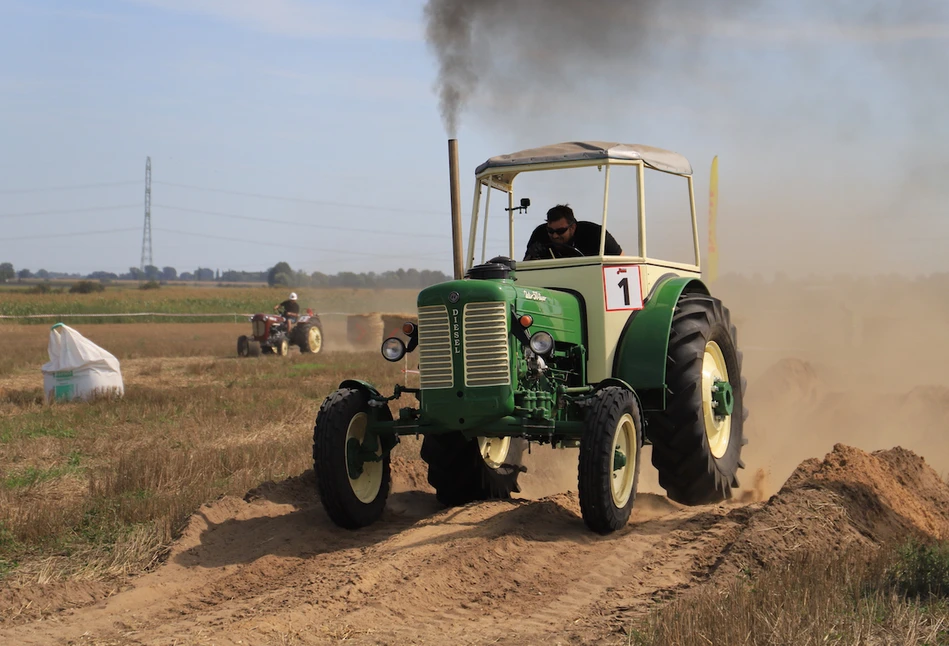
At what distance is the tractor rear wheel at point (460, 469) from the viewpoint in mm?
8047

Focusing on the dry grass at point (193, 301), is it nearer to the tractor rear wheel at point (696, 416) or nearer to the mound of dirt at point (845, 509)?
the tractor rear wheel at point (696, 416)

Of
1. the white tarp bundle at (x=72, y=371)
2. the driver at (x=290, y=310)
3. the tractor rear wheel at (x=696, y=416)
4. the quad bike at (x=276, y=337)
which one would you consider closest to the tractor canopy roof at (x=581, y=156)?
the tractor rear wheel at (x=696, y=416)

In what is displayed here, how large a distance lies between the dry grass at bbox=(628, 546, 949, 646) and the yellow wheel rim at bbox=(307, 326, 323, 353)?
23.8 m

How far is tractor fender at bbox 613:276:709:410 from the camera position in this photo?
7.57 metres

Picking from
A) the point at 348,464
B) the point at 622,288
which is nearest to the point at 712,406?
the point at 622,288

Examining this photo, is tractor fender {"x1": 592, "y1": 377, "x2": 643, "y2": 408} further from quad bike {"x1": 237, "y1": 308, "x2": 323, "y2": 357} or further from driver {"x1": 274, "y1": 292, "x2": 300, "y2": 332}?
driver {"x1": 274, "y1": 292, "x2": 300, "y2": 332}

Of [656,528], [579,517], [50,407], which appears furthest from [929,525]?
[50,407]

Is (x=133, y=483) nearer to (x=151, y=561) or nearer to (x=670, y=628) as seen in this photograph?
(x=151, y=561)

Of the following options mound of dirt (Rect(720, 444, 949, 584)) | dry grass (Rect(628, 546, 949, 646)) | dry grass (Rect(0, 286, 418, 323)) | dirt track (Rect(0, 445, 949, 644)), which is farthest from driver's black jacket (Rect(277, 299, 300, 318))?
dry grass (Rect(628, 546, 949, 646))

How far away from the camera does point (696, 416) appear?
25.1 ft

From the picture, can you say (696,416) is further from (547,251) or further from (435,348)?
(435,348)

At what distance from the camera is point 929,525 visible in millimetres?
7164

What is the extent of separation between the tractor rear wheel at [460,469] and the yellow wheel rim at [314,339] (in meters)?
20.7

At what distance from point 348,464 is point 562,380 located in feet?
5.26
